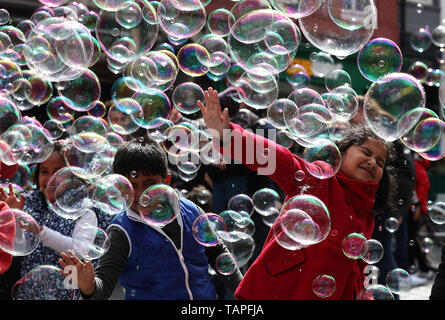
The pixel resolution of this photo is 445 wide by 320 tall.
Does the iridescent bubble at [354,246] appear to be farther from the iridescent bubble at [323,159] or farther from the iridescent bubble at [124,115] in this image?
the iridescent bubble at [124,115]

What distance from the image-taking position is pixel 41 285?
2.91 meters

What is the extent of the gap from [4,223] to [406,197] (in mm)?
2594

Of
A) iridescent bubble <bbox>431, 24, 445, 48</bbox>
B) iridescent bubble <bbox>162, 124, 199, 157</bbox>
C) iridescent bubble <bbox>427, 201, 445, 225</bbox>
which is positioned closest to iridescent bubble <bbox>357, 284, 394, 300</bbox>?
iridescent bubble <bbox>427, 201, 445, 225</bbox>

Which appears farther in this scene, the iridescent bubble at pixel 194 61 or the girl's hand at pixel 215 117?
the iridescent bubble at pixel 194 61

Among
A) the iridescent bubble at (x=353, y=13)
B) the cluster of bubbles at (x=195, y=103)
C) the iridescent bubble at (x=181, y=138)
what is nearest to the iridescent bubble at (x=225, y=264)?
the cluster of bubbles at (x=195, y=103)

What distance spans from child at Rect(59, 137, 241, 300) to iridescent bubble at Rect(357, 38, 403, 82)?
130 centimetres

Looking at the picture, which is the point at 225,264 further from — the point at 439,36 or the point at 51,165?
the point at 439,36

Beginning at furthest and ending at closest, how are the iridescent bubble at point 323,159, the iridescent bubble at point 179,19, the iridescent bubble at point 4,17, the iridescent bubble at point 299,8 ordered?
the iridescent bubble at point 4,17
the iridescent bubble at point 179,19
the iridescent bubble at point 299,8
the iridescent bubble at point 323,159

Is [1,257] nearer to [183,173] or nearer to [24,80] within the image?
[183,173]

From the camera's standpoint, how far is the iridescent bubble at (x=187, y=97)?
3.52 m

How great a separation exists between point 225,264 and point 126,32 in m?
1.54

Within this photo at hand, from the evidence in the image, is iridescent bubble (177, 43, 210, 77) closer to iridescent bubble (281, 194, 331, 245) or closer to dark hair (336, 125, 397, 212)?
dark hair (336, 125, 397, 212)

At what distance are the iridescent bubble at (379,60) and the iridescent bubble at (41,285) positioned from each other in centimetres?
194
